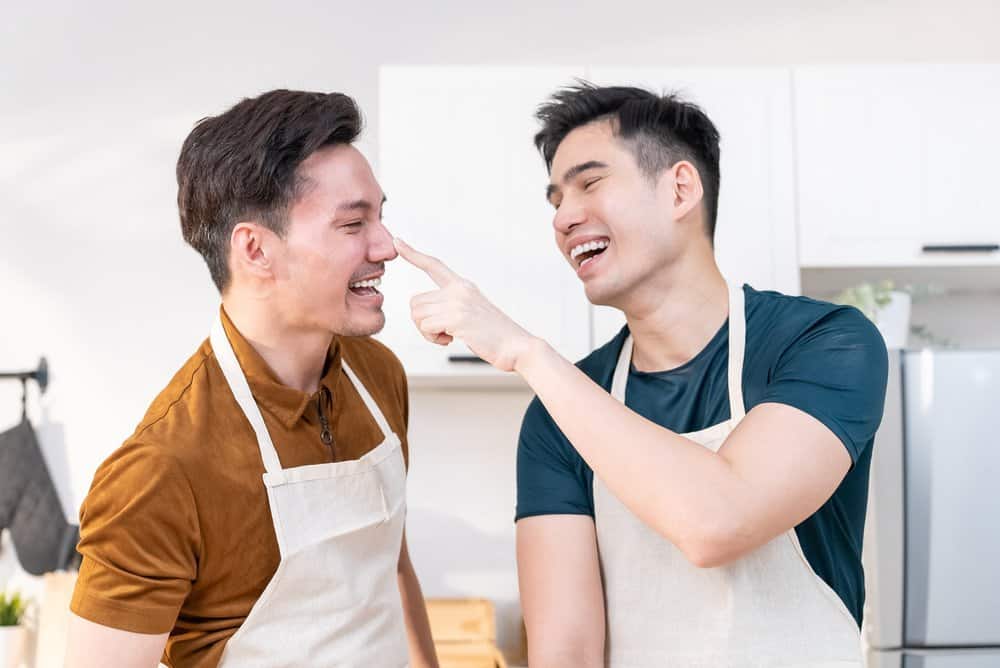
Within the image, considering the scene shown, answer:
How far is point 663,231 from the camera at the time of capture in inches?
65.2

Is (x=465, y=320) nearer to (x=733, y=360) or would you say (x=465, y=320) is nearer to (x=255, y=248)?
(x=255, y=248)

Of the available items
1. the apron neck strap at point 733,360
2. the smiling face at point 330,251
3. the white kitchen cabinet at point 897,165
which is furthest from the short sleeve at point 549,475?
the white kitchen cabinet at point 897,165

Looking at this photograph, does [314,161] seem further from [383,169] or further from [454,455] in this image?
[454,455]

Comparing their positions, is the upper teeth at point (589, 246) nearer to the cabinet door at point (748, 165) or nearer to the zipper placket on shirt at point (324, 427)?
the zipper placket on shirt at point (324, 427)

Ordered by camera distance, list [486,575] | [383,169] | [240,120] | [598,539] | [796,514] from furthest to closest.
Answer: [486,575] < [383,169] < [598,539] < [240,120] < [796,514]

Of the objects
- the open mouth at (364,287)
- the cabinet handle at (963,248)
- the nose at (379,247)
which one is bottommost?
the cabinet handle at (963,248)

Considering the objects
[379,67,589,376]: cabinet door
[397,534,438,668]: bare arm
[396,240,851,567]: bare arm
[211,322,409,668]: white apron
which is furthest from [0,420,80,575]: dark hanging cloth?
[396,240,851,567]: bare arm

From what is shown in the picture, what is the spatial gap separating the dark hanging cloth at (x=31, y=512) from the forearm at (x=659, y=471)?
6.98 ft

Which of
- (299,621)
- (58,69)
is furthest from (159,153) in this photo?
(299,621)

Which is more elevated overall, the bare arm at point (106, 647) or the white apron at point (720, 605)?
the bare arm at point (106, 647)

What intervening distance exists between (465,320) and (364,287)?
194 mm

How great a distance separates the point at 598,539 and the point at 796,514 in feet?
1.17

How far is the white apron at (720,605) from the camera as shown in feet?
4.79

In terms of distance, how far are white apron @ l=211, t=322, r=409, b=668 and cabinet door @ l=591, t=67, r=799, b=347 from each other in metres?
1.29
